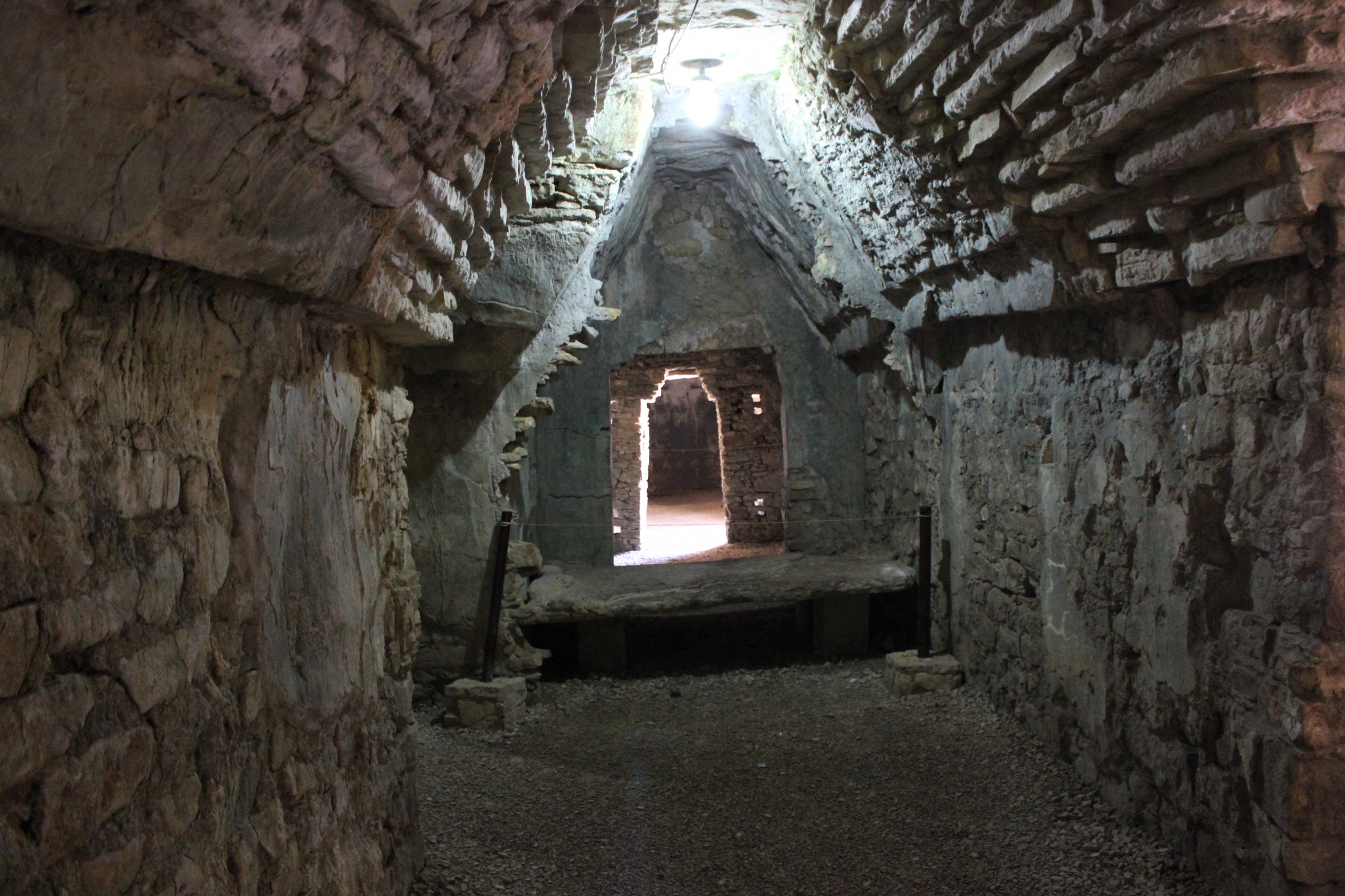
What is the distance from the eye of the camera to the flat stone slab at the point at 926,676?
5680mm

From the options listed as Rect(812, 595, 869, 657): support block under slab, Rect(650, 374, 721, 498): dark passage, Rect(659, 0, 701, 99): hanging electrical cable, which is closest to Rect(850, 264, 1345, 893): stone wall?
Rect(812, 595, 869, 657): support block under slab

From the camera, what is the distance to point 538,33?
201 centimetres

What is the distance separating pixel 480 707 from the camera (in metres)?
5.37

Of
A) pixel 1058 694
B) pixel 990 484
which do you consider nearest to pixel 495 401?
pixel 990 484

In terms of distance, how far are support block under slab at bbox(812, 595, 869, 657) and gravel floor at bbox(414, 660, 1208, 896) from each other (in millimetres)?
721

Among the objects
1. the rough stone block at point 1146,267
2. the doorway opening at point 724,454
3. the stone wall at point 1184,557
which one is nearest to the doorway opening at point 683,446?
the doorway opening at point 724,454

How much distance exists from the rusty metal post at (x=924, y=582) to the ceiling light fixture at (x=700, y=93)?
9.21 feet

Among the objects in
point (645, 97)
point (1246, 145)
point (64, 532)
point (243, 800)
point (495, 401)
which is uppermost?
point (645, 97)

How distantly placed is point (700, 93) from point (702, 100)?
0.04 m

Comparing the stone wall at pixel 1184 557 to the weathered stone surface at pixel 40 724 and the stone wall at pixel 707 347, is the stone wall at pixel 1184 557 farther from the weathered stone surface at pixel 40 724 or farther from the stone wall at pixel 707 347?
the weathered stone surface at pixel 40 724

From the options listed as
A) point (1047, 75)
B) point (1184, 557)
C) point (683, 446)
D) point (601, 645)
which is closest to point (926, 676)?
point (601, 645)

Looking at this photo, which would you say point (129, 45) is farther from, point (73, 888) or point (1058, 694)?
point (1058, 694)

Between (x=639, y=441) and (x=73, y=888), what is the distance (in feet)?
29.9

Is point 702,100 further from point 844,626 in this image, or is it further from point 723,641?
point 723,641
